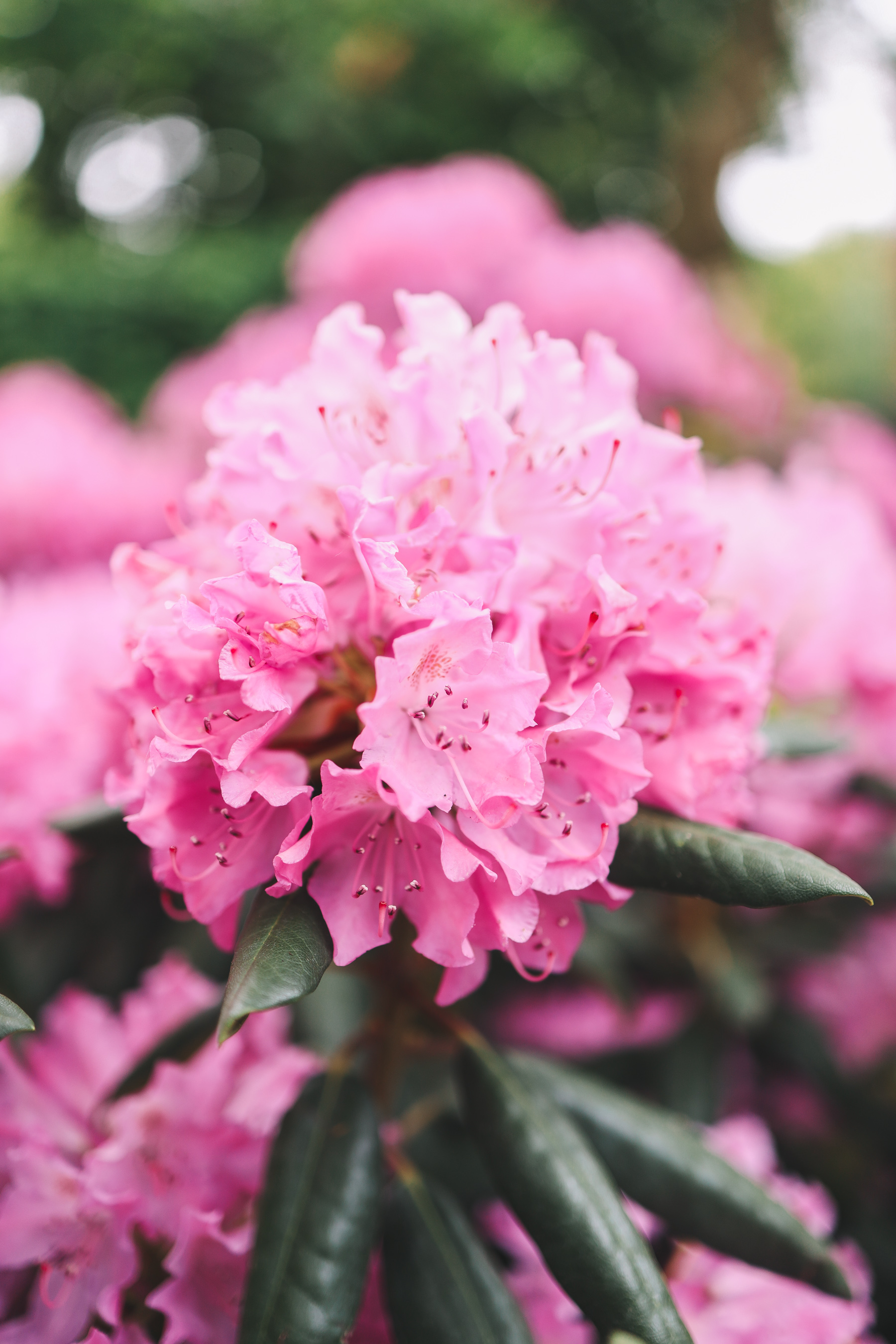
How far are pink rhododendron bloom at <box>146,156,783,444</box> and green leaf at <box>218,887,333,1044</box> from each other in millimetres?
1553

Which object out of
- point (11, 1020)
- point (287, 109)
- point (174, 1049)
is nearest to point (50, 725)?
point (174, 1049)

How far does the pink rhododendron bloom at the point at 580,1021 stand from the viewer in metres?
1.23

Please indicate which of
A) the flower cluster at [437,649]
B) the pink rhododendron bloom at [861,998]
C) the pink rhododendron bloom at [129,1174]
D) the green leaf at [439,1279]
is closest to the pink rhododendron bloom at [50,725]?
the pink rhododendron bloom at [129,1174]

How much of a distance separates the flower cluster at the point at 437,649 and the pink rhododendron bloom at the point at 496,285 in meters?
1.39

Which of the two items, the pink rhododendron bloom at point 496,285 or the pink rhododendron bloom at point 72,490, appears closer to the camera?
the pink rhododendron bloom at point 72,490

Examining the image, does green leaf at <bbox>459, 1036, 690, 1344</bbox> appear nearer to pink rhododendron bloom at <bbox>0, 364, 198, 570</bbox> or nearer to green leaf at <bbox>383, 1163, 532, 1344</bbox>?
green leaf at <bbox>383, 1163, 532, 1344</bbox>

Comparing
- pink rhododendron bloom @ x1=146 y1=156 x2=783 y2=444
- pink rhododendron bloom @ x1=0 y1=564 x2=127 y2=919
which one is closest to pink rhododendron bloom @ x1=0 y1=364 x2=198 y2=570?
pink rhododendron bloom @ x1=146 y1=156 x2=783 y2=444

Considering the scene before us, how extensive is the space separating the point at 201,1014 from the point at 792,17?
5.20m

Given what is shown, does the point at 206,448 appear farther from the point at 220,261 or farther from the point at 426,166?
the point at 426,166

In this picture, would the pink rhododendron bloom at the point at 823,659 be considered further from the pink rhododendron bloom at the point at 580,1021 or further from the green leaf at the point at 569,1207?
the green leaf at the point at 569,1207

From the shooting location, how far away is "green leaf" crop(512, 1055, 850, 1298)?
65cm

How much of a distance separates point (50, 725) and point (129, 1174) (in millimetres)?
446

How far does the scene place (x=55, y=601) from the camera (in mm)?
1215

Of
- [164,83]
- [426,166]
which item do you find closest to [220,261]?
[426,166]
